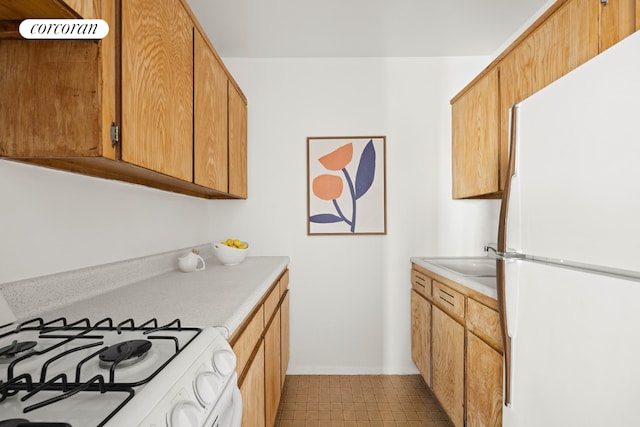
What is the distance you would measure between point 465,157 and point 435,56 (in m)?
0.96

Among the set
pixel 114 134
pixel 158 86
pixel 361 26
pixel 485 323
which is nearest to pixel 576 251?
pixel 485 323

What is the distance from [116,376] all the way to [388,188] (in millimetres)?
2429

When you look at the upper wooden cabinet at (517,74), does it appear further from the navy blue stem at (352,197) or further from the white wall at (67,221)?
the white wall at (67,221)

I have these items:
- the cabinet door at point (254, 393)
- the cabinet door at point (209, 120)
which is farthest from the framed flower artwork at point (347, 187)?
the cabinet door at point (254, 393)

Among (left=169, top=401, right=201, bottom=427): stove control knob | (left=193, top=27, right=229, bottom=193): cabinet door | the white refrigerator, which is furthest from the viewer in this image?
(left=193, top=27, right=229, bottom=193): cabinet door

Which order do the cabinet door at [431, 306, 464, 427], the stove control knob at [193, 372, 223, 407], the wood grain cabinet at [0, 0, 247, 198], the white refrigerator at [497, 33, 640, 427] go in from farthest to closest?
the cabinet door at [431, 306, 464, 427] < the wood grain cabinet at [0, 0, 247, 198] < the white refrigerator at [497, 33, 640, 427] < the stove control knob at [193, 372, 223, 407]

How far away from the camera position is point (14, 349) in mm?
780

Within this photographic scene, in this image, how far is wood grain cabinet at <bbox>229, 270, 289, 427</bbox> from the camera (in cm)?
125

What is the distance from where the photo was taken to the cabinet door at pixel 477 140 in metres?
2.09

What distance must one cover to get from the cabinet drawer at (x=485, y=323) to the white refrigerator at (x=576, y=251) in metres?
0.21

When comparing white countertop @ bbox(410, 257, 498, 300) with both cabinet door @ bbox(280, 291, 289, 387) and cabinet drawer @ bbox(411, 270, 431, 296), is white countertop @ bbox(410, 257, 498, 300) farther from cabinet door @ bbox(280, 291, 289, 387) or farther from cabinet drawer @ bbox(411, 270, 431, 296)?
cabinet door @ bbox(280, 291, 289, 387)

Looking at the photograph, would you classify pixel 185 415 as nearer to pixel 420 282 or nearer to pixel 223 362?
pixel 223 362

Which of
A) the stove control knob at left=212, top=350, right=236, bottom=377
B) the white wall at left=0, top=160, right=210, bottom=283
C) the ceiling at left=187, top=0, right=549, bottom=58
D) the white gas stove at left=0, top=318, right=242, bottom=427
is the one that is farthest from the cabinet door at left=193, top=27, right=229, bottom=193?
the stove control knob at left=212, top=350, right=236, bottom=377

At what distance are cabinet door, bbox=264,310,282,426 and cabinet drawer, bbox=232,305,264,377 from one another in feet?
0.61
